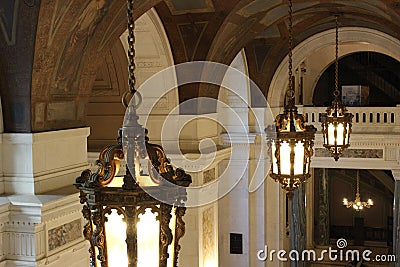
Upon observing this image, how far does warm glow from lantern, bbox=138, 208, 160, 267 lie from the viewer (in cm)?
320

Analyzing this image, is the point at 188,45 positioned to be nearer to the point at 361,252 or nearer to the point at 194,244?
the point at 194,244

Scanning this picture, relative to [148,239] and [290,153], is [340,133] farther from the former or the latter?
[148,239]

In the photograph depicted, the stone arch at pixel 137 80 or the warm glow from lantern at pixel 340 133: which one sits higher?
the stone arch at pixel 137 80

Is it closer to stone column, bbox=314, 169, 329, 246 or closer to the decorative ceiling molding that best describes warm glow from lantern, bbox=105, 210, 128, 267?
the decorative ceiling molding

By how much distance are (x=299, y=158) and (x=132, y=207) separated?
345 centimetres

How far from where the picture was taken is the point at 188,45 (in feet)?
31.6

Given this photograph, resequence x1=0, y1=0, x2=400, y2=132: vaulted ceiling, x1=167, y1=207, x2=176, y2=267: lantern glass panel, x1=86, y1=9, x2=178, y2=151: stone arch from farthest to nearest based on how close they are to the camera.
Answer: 1. x1=86, y1=9, x2=178, y2=151: stone arch
2. x1=0, y1=0, x2=400, y2=132: vaulted ceiling
3. x1=167, y1=207, x2=176, y2=267: lantern glass panel

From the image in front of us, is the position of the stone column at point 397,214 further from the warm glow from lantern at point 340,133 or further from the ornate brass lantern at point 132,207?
the ornate brass lantern at point 132,207

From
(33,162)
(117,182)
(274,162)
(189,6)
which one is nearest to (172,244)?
(117,182)

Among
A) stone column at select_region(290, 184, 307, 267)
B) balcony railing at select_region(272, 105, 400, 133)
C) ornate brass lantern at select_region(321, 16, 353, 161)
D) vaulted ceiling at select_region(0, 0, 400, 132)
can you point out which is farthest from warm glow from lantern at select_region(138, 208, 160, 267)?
stone column at select_region(290, 184, 307, 267)

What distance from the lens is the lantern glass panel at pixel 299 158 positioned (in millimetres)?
6297

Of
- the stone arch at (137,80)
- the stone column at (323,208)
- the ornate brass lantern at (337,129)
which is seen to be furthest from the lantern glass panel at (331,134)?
the stone column at (323,208)

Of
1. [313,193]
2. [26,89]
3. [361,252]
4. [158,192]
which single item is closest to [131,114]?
[158,192]

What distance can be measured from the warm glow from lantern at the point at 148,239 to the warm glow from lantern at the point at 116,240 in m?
0.08
